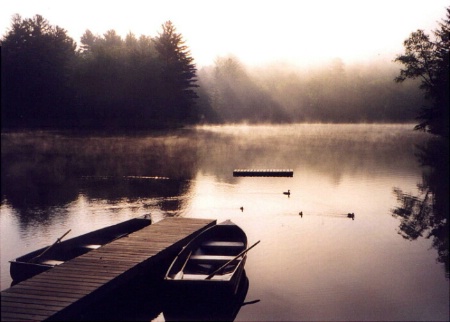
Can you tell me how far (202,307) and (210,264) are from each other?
259cm

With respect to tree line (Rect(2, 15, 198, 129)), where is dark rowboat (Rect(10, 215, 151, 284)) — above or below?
below

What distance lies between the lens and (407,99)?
6668 inches

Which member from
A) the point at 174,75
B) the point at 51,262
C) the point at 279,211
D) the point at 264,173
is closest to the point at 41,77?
the point at 174,75

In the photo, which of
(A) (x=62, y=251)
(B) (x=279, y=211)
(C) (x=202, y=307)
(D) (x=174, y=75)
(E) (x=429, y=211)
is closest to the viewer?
(C) (x=202, y=307)

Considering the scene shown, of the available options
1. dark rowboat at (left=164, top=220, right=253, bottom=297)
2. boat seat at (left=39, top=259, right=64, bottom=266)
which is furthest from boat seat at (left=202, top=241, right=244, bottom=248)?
boat seat at (left=39, top=259, right=64, bottom=266)

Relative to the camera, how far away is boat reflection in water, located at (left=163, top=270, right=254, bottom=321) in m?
15.0

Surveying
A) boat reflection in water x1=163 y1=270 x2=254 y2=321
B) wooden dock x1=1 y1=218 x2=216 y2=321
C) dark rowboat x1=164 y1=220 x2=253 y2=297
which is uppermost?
wooden dock x1=1 y1=218 x2=216 y2=321

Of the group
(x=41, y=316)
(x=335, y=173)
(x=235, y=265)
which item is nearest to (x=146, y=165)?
(x=335, y=173)

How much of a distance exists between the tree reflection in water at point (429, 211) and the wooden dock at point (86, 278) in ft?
41.0

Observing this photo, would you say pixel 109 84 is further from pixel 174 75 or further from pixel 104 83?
pixel 174 75

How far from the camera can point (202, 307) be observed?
50.9ft

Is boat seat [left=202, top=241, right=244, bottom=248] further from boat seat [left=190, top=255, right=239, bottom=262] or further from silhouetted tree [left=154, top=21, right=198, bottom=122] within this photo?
silhouetted tree [left=154, top=21, right=198, bottom=122]

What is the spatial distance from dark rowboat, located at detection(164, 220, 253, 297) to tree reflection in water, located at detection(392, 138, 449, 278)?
9.34 metres

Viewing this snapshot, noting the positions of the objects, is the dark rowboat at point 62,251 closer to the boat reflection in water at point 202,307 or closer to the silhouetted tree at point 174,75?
the boat reflection in water at point 202,307
